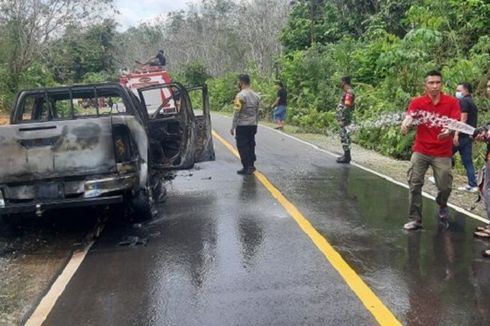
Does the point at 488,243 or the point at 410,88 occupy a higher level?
the point at 410,88

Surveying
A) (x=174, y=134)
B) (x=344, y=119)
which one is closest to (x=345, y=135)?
(x=344, y=119)

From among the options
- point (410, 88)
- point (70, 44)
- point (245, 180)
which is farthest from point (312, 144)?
point (70, 44)

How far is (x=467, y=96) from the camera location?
9.25 meters

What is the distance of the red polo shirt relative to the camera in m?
6.67

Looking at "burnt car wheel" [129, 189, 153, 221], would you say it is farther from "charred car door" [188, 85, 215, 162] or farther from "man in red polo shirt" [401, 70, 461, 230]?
"man in red polo shirt" [401, 70, 461, 230]

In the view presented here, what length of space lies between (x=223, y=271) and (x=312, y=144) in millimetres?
11387

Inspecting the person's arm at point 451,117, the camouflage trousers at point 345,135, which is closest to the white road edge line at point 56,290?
the person's arm at point 451,117

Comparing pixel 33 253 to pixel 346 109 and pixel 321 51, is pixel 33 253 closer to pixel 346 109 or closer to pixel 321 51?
pixel 346 109

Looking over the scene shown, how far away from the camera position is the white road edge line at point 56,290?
15.2 ft

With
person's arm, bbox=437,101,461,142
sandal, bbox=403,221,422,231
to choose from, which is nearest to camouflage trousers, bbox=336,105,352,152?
sandal, bbox=403,221,422,231

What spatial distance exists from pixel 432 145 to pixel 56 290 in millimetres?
4386

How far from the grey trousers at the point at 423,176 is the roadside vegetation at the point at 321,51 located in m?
6.07

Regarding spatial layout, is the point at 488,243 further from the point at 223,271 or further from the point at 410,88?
the point at 410,88

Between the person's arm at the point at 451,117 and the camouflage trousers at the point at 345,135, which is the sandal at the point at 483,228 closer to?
the person's arm at the point at 451,117
